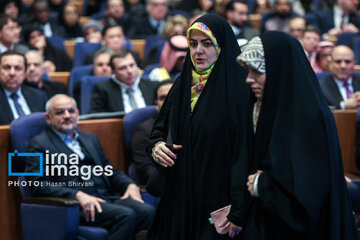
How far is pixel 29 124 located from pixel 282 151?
7.17ft

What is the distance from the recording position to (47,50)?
7.40 metres

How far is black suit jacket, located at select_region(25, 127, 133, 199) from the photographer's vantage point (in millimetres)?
3668

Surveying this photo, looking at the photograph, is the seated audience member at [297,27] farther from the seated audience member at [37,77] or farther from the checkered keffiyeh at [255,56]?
the checkered keffiyeh at [255,56]

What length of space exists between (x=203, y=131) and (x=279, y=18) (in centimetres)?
620

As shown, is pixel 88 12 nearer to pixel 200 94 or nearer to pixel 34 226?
pixel 34 226

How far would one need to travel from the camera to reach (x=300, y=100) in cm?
210

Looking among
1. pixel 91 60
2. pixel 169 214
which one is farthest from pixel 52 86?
pixel 169 214

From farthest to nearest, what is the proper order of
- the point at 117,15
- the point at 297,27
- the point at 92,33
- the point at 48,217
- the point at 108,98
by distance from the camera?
the point at 117,15 < the point at 92,33 < the point at 297,27 < the point at 108,98 < the point at 48,217

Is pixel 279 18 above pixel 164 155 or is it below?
above

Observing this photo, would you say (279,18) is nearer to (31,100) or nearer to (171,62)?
(171,62)

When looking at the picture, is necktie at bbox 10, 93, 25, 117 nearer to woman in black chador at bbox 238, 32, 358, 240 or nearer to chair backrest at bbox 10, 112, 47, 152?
chair backrest at bbox 10, 112, 47, 152

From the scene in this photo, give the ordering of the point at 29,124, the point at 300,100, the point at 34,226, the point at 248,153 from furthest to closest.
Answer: the point at 29,124 → the point at 34,226 → the point at 248,153 → the point at 300,100

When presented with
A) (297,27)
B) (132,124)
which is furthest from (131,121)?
(297,27)

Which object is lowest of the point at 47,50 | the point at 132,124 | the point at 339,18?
the point at 132,124
